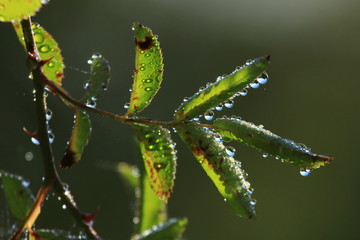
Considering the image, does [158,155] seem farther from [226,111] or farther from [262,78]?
[226,111]

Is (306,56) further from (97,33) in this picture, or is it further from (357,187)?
(97,33)

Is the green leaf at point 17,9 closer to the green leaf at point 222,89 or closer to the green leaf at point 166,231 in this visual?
the green leaf at point 222,89

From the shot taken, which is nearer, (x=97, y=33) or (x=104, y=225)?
(x=104, y=225)

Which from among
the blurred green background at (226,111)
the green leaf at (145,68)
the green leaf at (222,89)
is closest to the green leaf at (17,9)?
the green leaf at (145,68)

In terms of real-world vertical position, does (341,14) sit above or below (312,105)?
above

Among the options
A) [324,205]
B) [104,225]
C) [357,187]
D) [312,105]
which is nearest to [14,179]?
[104,225]

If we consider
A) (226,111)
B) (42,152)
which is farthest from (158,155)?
(226,111)
